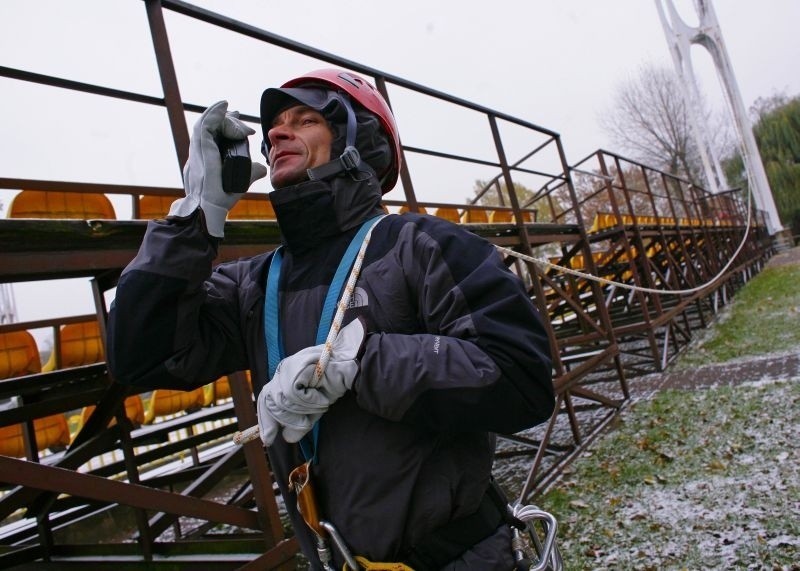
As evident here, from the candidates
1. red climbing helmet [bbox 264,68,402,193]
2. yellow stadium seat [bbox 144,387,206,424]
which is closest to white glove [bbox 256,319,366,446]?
red climbing helmet [bbox 264,68,402,193]

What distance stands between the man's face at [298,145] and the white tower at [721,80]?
3406 centimetres

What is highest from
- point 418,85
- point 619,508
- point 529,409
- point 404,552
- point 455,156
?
point 418,85

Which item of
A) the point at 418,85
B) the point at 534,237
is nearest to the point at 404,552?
the point at 418,85

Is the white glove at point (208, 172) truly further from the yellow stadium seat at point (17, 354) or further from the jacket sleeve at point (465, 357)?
the yellow stadium seat at point (17, 354)

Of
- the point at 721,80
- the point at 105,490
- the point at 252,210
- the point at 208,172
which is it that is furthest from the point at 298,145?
the point at 721,80

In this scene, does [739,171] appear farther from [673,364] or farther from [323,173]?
[323,173]

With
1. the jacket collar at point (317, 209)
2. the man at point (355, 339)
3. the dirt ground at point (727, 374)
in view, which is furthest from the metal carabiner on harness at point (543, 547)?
the dirt ground at point (727, 374)

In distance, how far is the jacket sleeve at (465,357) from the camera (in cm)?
122

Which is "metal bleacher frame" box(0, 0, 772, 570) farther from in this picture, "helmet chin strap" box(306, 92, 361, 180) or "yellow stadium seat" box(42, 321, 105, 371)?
"helmet chin strap" box(306, 92, 361, 180)

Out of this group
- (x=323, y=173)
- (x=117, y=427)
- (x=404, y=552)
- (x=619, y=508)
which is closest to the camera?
(x=404, y=552)

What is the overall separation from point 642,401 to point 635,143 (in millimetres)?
39159

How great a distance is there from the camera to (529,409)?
1.30 metres

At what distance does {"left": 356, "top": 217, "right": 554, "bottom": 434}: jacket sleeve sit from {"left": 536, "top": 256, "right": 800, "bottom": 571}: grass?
2.94 meters

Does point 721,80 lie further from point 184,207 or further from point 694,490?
point 184,207
